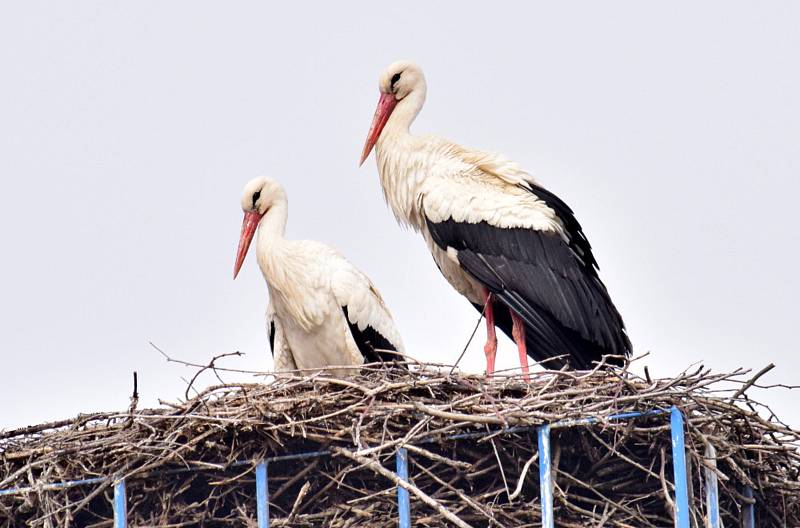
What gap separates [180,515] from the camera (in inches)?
273

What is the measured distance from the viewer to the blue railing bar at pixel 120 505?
6.77m

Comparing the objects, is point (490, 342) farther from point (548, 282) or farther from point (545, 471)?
point (545, 471)

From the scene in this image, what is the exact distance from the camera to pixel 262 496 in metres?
6.68

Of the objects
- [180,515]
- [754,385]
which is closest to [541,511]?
[754,385]

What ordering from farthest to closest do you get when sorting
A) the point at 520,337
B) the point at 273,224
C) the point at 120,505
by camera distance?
the point at 273,224, the point at 520,337, the point at 120,505

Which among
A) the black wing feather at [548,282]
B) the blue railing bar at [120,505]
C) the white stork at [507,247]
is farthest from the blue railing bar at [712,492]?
the blue railing bar at [120,505]

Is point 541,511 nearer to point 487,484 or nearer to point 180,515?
point 487,484

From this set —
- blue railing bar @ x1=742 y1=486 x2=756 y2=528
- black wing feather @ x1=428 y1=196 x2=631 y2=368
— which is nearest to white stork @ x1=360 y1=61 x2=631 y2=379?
black wing feather @ x1=428 y1=196 x2=631 y2=368

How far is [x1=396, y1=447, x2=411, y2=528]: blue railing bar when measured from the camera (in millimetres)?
6492

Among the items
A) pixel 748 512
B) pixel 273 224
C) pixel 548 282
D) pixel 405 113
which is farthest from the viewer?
pixel 405 113

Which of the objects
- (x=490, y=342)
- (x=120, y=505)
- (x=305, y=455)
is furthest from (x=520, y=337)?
(x=120, y=505)

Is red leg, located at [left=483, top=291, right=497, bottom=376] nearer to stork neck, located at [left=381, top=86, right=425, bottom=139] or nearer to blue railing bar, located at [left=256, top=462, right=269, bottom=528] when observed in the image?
stork neck, located at [left=381, top=86, right=425, bottom=139]

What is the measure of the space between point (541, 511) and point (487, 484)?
315 millimetres

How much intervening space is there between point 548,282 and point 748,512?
134 centimetres
